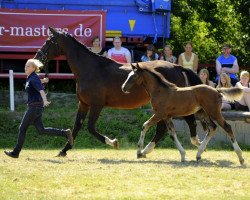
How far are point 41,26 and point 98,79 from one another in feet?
19.6

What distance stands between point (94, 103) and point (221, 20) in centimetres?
1583

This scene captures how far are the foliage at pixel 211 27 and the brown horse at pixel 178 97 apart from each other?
43.1 feet

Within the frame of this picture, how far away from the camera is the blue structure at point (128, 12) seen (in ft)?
68.9

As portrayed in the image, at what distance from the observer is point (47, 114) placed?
17.8 m

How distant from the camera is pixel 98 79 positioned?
1412cm

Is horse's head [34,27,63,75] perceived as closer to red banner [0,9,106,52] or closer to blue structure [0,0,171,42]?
red banner [0,9,106,52]

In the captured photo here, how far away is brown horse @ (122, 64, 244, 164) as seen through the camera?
1280 cm

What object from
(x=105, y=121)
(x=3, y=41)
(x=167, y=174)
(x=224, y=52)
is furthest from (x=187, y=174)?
(x=3, y=41)

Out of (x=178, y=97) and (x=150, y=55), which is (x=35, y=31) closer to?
(x=150, y=55)

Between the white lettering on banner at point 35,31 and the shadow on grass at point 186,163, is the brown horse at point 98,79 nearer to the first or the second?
the shadow on grass at point 186,163

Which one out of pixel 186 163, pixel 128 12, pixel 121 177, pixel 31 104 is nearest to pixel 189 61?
pixel 128 12

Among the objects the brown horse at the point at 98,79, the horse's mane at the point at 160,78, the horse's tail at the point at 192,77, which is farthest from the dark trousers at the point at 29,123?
the horse's tail at the point at 192,77

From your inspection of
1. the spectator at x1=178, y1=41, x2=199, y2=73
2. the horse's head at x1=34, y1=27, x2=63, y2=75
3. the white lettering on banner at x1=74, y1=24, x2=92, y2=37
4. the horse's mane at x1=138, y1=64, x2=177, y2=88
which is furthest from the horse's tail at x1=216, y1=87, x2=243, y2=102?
the white lettering on banner at x1=74, y1=24, x2=92, y2=37

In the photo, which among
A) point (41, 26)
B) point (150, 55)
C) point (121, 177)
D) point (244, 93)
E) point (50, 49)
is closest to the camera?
point (121, 177)
